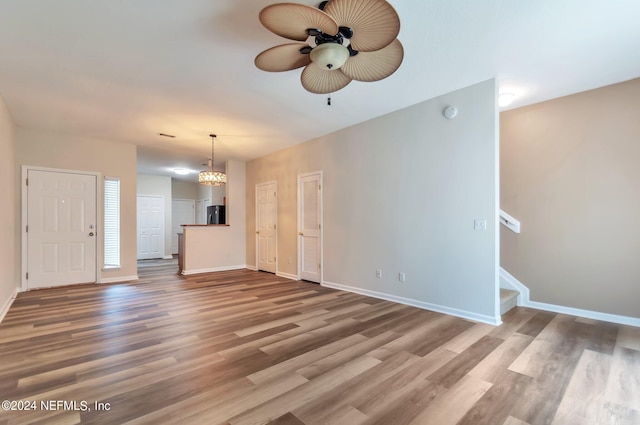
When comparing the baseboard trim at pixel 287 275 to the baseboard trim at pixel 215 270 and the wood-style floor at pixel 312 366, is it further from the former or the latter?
the wood-style floor at pixel 312 366

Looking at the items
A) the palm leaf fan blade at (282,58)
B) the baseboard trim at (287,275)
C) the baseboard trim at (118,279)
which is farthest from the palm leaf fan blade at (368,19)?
the baseboard trim at (118,279)

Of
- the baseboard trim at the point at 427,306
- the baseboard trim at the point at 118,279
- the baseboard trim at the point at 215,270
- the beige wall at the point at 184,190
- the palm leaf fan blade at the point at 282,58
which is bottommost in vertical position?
the baseboard trim at the point at 215,270

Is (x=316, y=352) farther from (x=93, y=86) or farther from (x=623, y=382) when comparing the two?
(x=93, y=86)

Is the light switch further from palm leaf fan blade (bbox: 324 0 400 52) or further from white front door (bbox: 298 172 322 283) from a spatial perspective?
white front door (bbox: 298 172 322 283)

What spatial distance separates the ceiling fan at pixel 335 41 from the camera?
166 centimetres

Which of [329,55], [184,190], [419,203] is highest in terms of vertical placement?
[329,55]

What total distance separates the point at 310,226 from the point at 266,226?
155 cm

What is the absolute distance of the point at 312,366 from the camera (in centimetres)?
228

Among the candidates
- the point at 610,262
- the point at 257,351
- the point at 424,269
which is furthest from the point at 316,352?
the point at 610,262

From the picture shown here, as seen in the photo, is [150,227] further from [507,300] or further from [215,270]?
[507,300]

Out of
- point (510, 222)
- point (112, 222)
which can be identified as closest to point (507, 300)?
point (510, 222)

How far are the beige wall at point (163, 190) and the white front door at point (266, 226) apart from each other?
13.9ft

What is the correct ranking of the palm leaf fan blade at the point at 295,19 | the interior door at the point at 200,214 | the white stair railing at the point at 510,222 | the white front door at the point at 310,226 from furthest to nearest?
the interior door at the point at 200,214, the white front door at the point at 310,226, the white stair railing at the point at 510,222, the palm leaf fan blade at the point at 295,19

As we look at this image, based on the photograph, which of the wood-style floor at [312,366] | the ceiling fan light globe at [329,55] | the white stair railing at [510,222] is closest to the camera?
the wood-style floor at [312,366]
